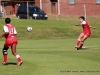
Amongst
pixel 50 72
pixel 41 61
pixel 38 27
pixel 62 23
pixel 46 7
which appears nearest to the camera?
pixel 50 72

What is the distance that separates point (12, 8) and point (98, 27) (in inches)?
1139

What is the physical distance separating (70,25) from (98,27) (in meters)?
2.90

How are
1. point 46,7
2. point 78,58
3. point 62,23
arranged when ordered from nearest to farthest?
point 78,58 → point 62,23 → point 46,7

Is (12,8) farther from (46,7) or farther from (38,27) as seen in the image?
(38,27)

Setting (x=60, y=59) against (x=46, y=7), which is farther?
(x=46, y=7)

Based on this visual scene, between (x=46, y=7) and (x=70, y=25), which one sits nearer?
(x=70, y=25)

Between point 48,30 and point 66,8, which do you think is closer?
point 48,30

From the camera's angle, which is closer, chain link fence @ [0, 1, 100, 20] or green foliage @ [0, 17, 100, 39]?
green foliage @ [0, 17, 100, 39]

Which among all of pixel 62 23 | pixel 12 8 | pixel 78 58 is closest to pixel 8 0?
pixel 12 8

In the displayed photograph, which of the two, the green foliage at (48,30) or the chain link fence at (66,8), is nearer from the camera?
the green foliage at (48,30)

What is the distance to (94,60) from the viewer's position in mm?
20531

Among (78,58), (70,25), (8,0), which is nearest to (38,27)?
(70,25)

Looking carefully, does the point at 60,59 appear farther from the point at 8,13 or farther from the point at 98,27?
the point at 8,13

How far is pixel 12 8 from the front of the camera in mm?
74562
